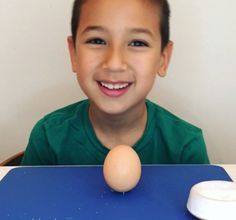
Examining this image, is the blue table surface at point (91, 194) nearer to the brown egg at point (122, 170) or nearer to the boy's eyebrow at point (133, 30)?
the brown egg at point (122, 170)

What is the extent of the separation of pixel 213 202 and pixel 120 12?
0.36 m

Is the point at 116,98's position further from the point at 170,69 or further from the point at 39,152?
the point at 170,69

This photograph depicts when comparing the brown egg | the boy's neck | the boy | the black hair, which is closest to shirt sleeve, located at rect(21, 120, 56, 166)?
the boy

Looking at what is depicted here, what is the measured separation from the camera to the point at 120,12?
66 cm

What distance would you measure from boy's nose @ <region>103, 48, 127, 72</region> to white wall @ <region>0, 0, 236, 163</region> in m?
0.39

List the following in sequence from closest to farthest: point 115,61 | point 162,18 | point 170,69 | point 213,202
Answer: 1. point 213,202
2. point 115,61
3. point 162,18
4. point 170,69

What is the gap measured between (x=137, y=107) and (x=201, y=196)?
38 cm

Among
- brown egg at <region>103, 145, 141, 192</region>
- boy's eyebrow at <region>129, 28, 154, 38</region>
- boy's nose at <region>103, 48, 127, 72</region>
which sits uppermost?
boy's eyebrow at <region>129, 28, 154, 38</region>

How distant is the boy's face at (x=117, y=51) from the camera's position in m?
0.66

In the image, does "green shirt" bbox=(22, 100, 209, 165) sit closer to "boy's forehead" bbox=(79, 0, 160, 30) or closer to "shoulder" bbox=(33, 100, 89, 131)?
"shoulder" bbox=(33, 100, 89, 131)

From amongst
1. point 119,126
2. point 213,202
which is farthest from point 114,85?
point 213,202

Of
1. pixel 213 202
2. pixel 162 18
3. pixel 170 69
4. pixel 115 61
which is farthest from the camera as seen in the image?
pixel 170 69

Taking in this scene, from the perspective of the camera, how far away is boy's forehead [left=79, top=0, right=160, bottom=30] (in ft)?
2.16

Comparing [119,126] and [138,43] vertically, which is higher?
[138,43]
